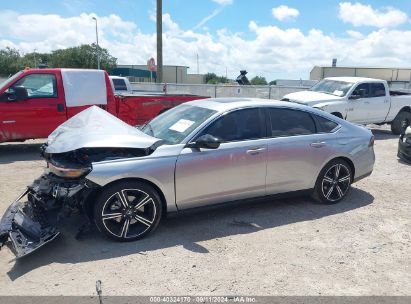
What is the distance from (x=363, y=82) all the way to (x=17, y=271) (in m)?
11.4

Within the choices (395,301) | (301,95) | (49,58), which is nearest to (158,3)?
(301,95)

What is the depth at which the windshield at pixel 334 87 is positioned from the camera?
1190 centimetres

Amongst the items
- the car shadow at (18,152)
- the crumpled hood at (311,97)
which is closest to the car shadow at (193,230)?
the car shadow at (18,152)

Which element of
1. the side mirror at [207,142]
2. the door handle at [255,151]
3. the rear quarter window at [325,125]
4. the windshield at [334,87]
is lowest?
the door handle at [255,151]

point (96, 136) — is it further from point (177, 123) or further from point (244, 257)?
point (244, 257)

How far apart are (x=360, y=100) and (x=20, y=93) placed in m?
9.50

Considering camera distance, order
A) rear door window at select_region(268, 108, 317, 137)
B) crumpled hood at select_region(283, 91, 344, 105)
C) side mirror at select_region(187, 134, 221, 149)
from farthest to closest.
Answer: crumpled hood at select_region(283, 91, 344, 105) < rear door window at select_region(268, 108, 317, 137) < side mirror at select_region(187, 134, 221, 149)

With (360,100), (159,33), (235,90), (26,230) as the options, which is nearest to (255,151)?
(26,230)

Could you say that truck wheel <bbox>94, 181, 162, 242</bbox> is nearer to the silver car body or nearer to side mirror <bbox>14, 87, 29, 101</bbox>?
the silver car body

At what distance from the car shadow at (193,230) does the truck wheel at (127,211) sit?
0.42 ft

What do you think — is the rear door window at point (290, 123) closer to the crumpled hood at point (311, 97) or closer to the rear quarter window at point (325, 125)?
the rear quarter window at point (325, 125)

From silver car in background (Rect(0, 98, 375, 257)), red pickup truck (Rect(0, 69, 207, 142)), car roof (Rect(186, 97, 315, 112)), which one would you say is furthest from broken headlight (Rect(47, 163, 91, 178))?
red pickup truck (Rect(0, 69, 207, 142))

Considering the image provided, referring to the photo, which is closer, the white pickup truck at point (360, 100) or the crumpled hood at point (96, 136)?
the crumpled hood at point (96, 136)

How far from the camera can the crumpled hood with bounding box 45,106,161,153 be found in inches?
164
